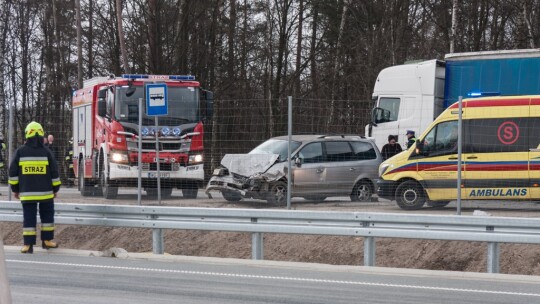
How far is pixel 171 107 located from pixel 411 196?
7.09m

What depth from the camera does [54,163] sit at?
13445 millimetres

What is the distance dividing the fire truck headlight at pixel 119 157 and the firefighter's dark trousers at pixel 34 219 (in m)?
7.39

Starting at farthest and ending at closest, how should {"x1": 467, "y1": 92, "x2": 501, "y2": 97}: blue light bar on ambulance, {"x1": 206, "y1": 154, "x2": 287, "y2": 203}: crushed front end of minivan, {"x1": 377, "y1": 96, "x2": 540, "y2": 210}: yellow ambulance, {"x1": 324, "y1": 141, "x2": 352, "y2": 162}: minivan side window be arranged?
{"x1": 467, "y1": 92, "x2": 501, "y2": 97}: blue light bar on ambulance → {"x1": 324, "y1": 141, "x2": 352, "y2": 162}: minivan side window → {"x1": 206, "y1": 154, "x2": 287, "y2": 203}: crushed front end of minivan → {"x1": 377, "y1": 96, "x2": 540, "y2": 210}: yellow ambulance

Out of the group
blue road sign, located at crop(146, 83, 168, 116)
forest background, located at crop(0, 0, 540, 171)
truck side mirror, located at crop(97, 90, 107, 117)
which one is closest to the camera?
blue road sign, located at crop(146, 83, 168, 116)

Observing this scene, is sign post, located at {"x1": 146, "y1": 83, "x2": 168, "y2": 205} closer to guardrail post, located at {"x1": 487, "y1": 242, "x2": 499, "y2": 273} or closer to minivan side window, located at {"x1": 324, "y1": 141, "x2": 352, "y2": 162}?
minivan side window, located at {"x1": 324, "y1": 141, "x2": 352, "y2": 162}

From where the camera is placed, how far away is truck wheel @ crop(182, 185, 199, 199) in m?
20.4

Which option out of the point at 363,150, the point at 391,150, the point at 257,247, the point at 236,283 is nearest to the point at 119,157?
the point at 363,150

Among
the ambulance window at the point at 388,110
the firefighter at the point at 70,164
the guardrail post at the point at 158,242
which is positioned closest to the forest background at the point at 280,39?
the firefighter at the point at 70,164

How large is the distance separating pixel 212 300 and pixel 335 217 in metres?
3.98

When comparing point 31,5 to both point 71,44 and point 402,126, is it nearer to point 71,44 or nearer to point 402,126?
point 71,44

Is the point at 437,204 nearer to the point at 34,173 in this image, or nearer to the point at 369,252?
the point at 369,252

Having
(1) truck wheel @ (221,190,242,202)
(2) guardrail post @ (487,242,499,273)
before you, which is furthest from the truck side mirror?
(2) guardrail post @ (487,242,499,273)

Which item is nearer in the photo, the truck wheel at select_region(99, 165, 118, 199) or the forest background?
the truck wheel at select_region(99, 165, 118, 199)

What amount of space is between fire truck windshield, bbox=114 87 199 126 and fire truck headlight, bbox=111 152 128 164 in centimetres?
81
